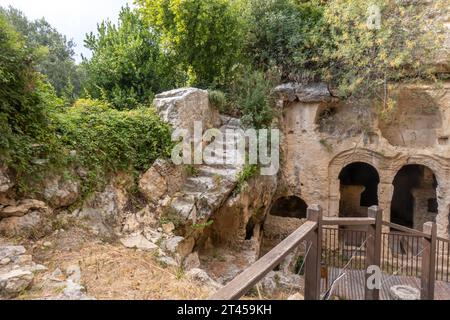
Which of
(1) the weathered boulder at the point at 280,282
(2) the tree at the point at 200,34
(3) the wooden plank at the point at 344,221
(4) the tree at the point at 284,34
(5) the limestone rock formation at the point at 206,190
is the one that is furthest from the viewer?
(4) the tree at the point at 284,34

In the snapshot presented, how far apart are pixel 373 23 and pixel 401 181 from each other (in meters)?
8.81

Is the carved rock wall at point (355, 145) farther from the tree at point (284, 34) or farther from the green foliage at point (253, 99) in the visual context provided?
the green foliage at point (253, 99)

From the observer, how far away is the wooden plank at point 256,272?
154cm

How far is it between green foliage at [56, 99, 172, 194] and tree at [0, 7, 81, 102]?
320 inches

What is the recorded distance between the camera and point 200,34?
29.2ft

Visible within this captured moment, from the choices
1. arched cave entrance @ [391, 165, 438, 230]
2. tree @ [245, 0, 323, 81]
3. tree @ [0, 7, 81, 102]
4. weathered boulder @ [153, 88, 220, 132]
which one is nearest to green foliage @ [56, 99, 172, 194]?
weathered boulder @ [153, 88, 220, 132]

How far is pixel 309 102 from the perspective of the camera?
10.3 m

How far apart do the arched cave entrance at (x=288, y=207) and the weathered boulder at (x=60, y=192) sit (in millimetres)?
9749

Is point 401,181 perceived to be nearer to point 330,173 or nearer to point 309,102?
point 330,173

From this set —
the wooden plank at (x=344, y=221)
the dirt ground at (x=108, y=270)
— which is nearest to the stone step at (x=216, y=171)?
the dirt ground at (x=108, y=270)

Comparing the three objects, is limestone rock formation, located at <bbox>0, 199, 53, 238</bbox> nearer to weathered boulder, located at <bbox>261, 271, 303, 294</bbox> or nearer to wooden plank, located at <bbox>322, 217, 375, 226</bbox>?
wooden plank, located at <bbox>322, 217, 375, 226</bbox>

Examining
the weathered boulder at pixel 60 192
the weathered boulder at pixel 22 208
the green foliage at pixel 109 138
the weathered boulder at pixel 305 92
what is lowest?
the weathered boulder at pixel 22 208

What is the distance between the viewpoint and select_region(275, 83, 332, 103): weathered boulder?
393 inches
